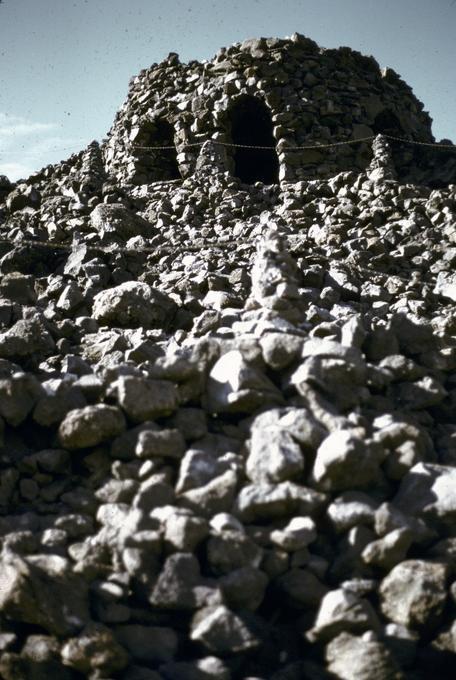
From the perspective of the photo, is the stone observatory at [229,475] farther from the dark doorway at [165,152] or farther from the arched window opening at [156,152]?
the dark doorway at [165,152]

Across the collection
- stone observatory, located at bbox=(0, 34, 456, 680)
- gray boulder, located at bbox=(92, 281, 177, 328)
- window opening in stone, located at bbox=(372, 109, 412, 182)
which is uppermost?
window opening in stone, located at bbox=(372, 109, 412, 182)

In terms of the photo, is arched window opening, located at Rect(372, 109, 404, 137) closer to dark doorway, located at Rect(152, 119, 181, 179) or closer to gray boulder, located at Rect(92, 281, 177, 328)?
dark doorway, located at Rect(152, 119, 181, 179)

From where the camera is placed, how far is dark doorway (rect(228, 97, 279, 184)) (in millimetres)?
9125

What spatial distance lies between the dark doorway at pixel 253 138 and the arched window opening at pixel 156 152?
3.57 ft

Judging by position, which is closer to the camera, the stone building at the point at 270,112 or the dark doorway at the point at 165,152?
the stone building at the point at 270,112

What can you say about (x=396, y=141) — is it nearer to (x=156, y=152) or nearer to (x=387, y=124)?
(x=387, y=124)

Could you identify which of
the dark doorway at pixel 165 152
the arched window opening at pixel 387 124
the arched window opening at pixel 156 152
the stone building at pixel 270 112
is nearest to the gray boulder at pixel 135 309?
the stone building at pixel 270 112

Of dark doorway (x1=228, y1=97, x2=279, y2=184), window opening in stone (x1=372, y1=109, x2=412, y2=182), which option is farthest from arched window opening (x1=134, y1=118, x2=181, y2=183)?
window opening in stone (x1=372, y1=109, x2=412, y2=182)

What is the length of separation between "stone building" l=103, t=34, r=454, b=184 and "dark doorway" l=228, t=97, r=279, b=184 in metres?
0.02

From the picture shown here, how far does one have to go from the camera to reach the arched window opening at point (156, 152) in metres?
9.28

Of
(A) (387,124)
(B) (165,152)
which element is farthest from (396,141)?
(B) (165,152)

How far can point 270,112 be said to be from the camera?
351 inches

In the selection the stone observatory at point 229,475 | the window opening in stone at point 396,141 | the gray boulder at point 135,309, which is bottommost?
the stone observatory at point 229,475

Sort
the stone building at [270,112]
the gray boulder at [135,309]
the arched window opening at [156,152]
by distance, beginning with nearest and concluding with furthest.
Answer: the gray boulder at [135,309]
the stone building at [270,112]
the arched window opening at [156,152]
